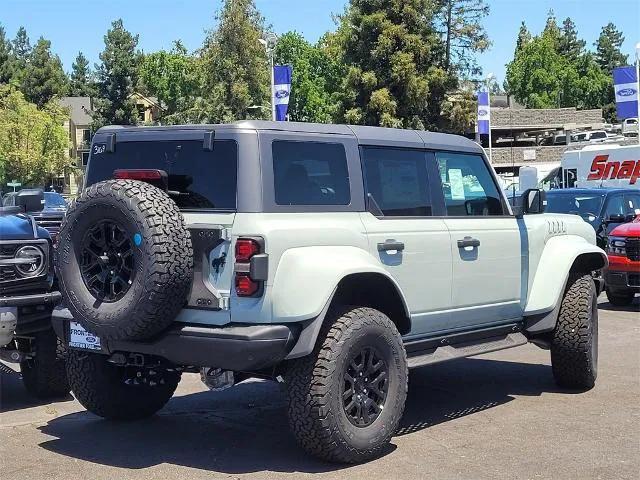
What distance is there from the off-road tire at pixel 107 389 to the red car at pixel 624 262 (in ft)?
27.2

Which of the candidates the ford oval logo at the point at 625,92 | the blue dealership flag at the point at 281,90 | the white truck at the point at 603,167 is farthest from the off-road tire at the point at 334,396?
the ford oval logo at the point at 625,92

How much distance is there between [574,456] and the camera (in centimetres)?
552

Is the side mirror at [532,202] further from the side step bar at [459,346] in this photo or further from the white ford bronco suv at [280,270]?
the side step bar at [459,346]

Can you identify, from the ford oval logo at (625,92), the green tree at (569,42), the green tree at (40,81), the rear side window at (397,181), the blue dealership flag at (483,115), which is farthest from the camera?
the green tree at (569,42)

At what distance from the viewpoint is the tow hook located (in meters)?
5.31

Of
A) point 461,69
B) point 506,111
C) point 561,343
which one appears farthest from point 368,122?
point 561,343

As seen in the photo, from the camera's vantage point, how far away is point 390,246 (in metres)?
5.80

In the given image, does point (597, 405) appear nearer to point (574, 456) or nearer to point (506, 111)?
point (574, 456)

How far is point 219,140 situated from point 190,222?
1.78 ft

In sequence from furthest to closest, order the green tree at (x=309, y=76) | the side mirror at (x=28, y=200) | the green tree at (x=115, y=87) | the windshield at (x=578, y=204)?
the green tree at (x=309, y=76) < the green tree at (x=115, y=87) < the windshield at (x=578, y=204) < the side mirror at (x=28, y=200)

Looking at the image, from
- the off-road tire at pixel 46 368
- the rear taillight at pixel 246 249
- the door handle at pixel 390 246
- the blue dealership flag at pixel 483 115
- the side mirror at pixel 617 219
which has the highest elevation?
the blue dealership flag at pixel 483 115

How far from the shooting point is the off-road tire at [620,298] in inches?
527

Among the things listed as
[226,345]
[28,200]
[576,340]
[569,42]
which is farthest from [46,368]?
[569,42]

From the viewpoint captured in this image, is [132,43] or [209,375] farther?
[132,43]
